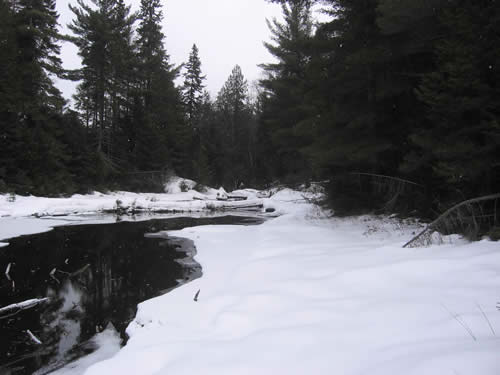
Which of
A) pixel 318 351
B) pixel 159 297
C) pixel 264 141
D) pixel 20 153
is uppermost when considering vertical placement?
pixel 264 141

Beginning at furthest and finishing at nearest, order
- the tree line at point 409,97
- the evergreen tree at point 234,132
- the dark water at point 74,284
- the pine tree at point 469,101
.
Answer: the evergreen tree at point 234,132 → the tree line at point 409,97 → the pine tree at point 469,101 → the dark water at point 74,284

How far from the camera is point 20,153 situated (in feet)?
65.8

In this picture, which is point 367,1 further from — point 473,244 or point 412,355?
point 412,355

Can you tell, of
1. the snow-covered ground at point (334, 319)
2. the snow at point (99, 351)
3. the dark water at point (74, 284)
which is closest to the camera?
the snow-covered ground at point (334, 319)

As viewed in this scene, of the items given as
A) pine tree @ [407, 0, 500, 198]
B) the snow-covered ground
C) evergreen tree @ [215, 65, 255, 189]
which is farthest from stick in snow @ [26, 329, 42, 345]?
evergreen tree @ [215, 65, 255, 189]

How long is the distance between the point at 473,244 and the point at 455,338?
12.0 feet

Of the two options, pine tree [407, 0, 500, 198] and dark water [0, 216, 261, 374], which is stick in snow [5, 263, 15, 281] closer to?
dark water [0, 216, 261, 374]

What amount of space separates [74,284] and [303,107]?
1048cm

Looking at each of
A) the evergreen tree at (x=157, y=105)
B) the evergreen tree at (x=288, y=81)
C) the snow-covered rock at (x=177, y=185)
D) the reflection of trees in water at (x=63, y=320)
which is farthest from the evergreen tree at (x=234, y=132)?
the reflection of trees in water at (x=63, y=320)

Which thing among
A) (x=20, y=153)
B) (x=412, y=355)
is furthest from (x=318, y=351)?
(x=20, y=153)

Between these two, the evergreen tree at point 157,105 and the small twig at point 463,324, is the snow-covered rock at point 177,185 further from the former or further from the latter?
the small twig at point 463,324

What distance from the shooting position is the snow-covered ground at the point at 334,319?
7.22 ft

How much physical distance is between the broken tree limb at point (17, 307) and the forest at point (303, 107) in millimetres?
8425

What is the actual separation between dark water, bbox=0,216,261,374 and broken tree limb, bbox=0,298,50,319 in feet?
0.34
